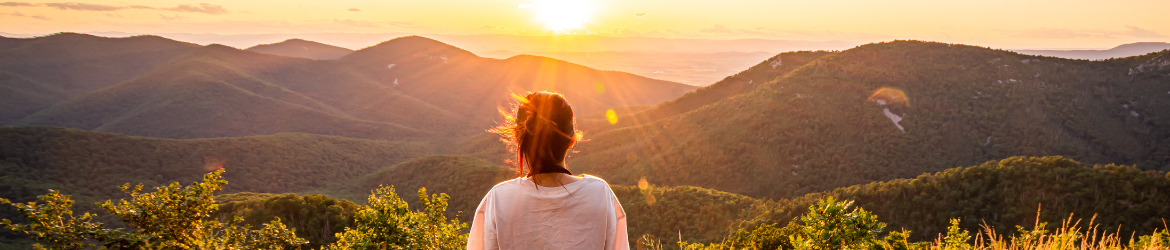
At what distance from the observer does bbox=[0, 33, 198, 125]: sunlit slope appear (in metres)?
134

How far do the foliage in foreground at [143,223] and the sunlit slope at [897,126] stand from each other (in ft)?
153

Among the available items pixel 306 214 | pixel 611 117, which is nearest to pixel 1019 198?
pixel 306 214

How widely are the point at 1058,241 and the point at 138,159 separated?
288ft

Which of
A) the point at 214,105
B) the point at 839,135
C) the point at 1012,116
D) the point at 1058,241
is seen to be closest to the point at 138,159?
the point at 214,105

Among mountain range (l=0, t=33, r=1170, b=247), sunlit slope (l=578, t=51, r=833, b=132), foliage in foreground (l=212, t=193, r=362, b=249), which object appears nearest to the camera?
foliage in foreground (l=212, t=193, r=362, b=249)

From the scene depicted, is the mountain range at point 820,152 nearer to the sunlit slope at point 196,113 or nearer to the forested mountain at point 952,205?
the forested mountain at point 952,205

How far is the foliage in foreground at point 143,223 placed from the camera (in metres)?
9.76

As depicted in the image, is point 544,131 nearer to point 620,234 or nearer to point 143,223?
point 620,234

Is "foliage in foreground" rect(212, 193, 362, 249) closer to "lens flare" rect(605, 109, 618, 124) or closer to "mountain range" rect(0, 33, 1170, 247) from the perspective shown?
"mountain range" rect(0, 33, 1170, 247)

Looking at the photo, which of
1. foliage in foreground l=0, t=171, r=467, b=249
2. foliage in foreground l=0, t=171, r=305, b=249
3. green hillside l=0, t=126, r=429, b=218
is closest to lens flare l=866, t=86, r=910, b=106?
foliage in foreground l=0, t=171, r=467, b=249

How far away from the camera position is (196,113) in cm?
12262

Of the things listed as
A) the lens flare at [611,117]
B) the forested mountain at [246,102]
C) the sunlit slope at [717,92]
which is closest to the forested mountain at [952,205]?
the sunlit slope at [717,92]

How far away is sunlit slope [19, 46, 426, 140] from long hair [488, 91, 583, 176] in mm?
129918

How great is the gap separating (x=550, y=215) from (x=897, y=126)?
6967cm
